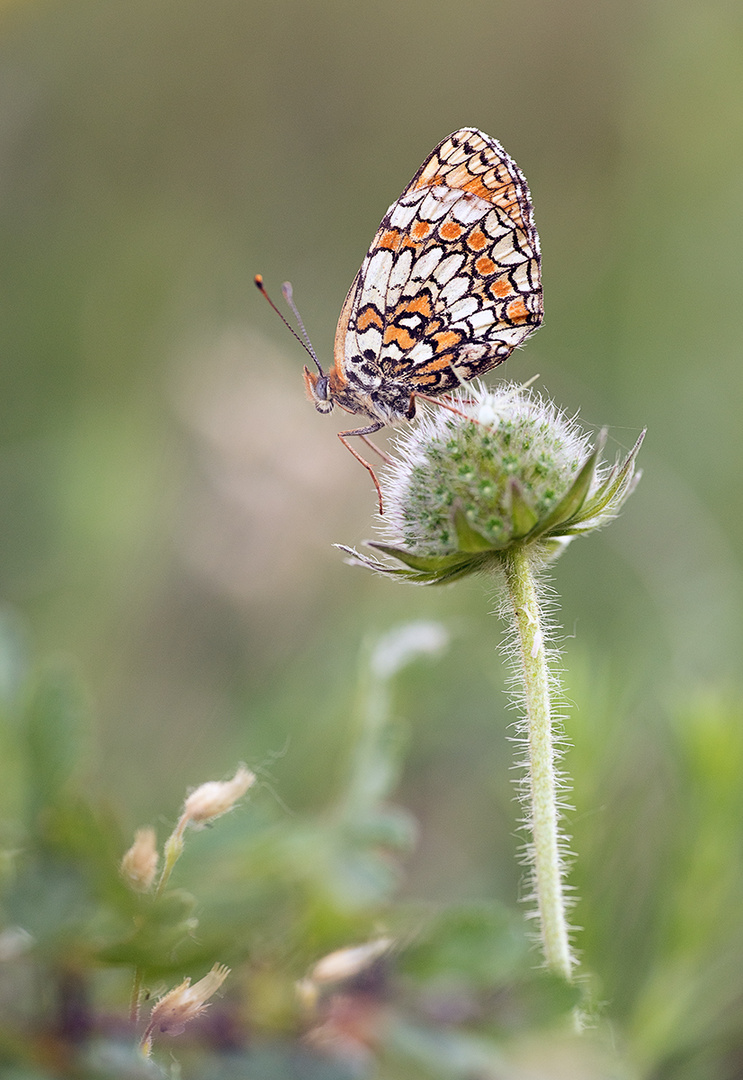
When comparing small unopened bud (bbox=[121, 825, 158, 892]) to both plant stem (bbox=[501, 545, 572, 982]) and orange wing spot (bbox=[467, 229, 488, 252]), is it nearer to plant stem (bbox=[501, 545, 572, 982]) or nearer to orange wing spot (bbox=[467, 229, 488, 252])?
plant stem (bbox=[501, 545, 572, 982])

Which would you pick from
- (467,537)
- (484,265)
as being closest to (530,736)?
(467,537)

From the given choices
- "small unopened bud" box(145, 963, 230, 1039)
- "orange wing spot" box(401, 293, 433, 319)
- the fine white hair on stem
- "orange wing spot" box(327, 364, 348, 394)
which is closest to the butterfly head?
"orange wing spot" box(327, 364, 348, 394)

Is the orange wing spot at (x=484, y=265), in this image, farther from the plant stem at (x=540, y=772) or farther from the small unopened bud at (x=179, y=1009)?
the small unopened bud at (x=179, y=1009)

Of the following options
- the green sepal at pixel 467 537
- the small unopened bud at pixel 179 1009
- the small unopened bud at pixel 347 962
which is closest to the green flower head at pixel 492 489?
the green sepal at pixel 467 537

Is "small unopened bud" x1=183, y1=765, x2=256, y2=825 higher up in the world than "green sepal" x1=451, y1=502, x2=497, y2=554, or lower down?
higher up

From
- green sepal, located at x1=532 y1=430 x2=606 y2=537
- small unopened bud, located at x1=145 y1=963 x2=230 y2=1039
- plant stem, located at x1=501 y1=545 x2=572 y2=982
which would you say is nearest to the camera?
small unopened bud, located at x1=145 y1=963 x2=230 y2=1039

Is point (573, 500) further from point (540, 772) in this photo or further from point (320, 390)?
point (320, 390)

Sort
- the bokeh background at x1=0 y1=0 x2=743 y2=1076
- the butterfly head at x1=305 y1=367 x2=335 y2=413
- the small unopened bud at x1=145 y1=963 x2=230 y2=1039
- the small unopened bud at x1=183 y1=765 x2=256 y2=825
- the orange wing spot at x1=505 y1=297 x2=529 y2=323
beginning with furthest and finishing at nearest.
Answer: the butterfly head at x1=305 y1=367 x2=335 y2=413 < the bokeh background at x1=0 y1=0 x2=743 y2=1076 < the orange wing spot at x1=505 y1=297 x2=529 y2=323 < the small unopened bud at x1=183 y1=765 x2=256 y2=825 < the small unopened bud at x1=145 y1=963 x2=230 y2=1039
